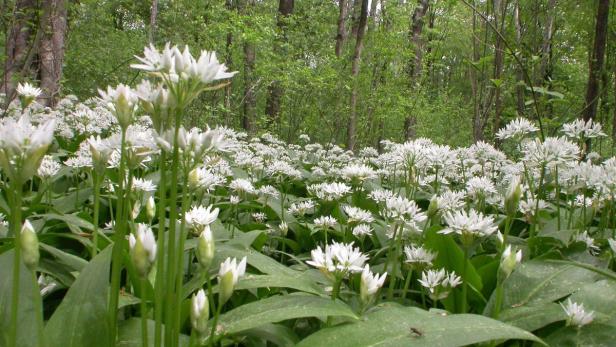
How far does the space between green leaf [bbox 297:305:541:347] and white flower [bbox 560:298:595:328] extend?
39 centimetres

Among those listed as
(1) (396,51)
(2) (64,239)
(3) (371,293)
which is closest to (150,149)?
(3) (371,293)

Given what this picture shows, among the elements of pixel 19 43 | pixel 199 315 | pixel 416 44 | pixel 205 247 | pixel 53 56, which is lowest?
pixel 199 315

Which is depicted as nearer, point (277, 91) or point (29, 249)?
point (29, 249)

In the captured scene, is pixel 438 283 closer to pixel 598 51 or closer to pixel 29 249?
pixel 29 249

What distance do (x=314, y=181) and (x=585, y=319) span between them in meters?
3.46

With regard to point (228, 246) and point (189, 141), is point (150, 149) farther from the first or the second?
point (228, 246)

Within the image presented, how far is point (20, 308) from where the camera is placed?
50.6 inches

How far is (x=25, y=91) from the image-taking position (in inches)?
125

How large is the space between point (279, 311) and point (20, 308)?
63 cm

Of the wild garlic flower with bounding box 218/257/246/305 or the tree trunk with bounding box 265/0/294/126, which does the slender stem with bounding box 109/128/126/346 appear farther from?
the tree trunk with bounding box 265/0/294/126

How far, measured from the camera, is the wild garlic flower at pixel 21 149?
915 mm

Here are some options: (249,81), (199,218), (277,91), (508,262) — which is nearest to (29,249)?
(199,218)

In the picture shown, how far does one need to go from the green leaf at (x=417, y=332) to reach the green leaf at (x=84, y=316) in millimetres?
452

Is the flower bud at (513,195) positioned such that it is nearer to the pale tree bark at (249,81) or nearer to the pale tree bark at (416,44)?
the pale tree bark at (249,81)
